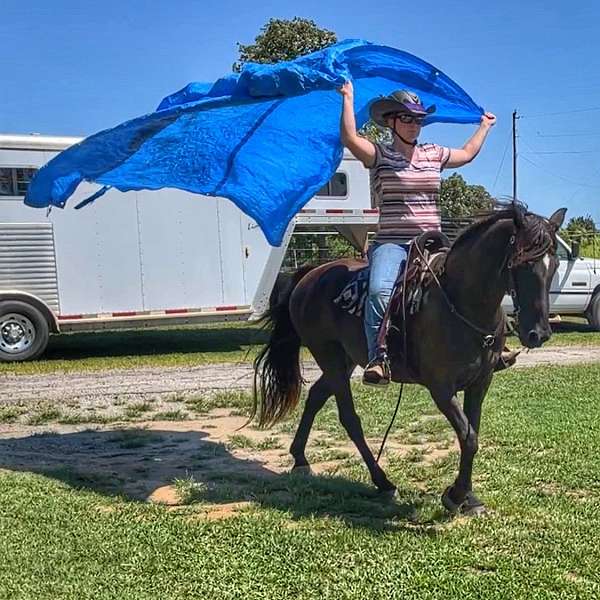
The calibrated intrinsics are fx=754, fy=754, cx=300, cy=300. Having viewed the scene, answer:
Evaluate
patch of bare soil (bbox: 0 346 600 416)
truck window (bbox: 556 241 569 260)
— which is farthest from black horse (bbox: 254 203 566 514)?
truck window (bbox: 556 241 569 260)

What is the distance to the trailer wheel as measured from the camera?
43.2 ft

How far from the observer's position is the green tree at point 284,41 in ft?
96.2

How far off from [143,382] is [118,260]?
332 cm

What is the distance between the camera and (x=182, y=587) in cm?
386

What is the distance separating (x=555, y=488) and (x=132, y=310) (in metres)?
9.72

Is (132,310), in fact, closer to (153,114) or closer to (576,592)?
(153,114)

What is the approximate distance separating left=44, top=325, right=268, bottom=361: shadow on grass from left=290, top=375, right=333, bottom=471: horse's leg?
751 centimetres

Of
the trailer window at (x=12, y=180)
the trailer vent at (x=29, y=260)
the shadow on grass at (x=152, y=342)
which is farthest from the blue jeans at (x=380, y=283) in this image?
the trailer window at (x=12, y=180)

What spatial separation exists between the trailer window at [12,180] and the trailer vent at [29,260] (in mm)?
576

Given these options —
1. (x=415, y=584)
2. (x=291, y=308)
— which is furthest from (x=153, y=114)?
(x=415, y=584)

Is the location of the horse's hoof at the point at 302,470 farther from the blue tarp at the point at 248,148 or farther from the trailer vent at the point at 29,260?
the trailer vent at the point at 29,260

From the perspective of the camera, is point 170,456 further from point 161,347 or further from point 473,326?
point 161,347

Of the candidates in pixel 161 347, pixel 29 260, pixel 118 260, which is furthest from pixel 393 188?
pixel 161 347

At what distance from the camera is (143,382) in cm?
1112
